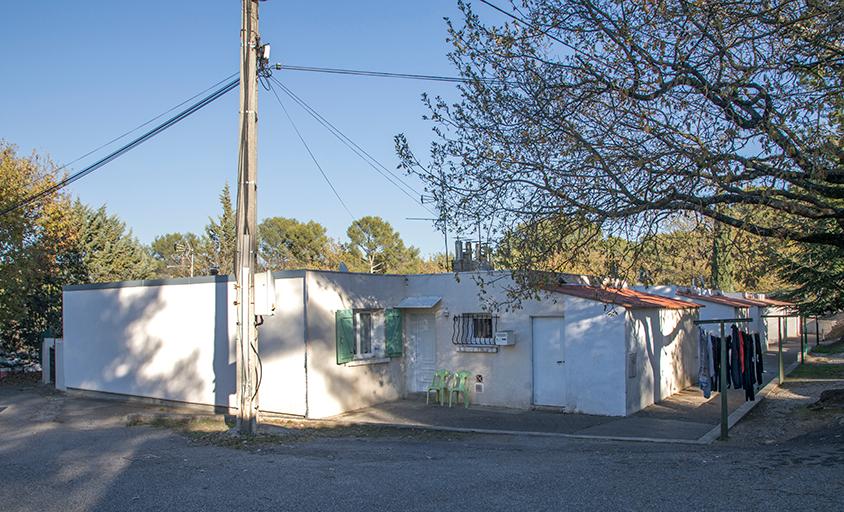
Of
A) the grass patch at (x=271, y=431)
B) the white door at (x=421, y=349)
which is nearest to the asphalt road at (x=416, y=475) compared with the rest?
the grass patch at (x=271, y=431)

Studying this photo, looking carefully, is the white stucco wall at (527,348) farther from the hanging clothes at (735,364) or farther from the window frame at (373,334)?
the hanging clothes at (735,364)

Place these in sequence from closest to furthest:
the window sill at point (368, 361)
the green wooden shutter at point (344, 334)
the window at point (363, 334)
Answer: the green wooden shutter at point (344, 334) → the window sill at point (368, 361) → the window at point (363, 334)

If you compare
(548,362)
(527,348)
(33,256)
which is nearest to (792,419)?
(548,362)

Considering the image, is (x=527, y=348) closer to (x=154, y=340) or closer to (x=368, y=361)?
(x=368, y=361)

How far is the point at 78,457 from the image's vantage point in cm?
973

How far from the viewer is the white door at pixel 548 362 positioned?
46.9 feet

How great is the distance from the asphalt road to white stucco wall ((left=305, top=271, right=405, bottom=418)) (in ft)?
8.58

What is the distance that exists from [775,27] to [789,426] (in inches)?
283

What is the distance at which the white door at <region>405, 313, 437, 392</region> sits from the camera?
52.5 ft

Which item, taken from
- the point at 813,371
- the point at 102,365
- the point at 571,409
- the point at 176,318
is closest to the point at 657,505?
the point at 571,409

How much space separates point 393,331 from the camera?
15734 millimetres

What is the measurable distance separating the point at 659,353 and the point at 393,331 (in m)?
5.82

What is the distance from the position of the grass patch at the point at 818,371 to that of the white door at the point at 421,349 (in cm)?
1142

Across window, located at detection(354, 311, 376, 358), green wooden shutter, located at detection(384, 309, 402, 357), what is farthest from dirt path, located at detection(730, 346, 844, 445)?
window, located at detection(354, 311, 376, 358)
